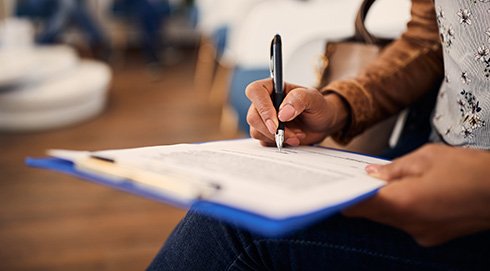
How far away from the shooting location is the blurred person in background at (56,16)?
359cm

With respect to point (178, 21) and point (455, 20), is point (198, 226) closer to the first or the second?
point (455, 20)

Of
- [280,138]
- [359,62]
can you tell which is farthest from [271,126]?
[359,62]

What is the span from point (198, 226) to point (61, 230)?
1107mm

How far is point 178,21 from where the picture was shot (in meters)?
4.75

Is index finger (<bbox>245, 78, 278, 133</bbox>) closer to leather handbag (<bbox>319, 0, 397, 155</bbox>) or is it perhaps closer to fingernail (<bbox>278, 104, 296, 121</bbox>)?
fingernail (<bbox>278, 104, 296, 121</bbox>)

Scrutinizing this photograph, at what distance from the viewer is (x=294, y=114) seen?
1.89 ft

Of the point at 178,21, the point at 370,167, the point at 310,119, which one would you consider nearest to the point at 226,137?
the point at 310,119

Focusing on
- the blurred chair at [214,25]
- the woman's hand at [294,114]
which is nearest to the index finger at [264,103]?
the woman's hand at [294,114]

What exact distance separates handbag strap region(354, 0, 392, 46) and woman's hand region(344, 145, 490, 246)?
0.41 m

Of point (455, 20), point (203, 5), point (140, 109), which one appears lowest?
point (140, 109)

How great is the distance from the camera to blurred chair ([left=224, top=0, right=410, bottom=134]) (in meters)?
1.04

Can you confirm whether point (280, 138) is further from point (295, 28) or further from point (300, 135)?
point (295, 28)

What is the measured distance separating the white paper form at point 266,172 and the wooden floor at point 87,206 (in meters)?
0.90

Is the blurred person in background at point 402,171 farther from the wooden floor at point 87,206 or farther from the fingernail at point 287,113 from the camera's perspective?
the wooden floor at point 87,206
